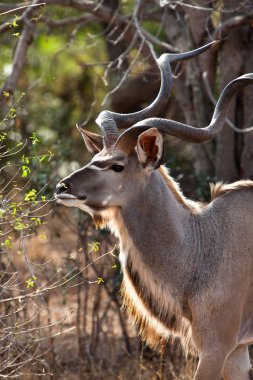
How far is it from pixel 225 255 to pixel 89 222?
2.59 m

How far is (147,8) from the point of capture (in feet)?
30.1

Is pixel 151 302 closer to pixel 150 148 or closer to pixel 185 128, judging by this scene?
pixel 150 148

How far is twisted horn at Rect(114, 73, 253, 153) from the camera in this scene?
16.8ft

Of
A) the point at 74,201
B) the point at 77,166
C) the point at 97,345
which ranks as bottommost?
the point at 97,345

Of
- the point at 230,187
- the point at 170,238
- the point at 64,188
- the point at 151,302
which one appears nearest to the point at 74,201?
the point at 64,188

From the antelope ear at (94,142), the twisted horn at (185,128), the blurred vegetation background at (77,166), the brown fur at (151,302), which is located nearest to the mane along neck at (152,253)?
the brown fur at (151,302)

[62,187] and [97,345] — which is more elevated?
[62,187]

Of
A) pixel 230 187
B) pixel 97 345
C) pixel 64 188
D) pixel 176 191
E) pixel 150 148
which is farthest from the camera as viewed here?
pixel 97 345

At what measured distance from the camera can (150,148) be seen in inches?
204

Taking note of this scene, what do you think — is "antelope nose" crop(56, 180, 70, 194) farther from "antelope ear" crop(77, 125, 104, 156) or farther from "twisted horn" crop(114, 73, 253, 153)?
"antelope ear" crop(77, 125, 104, 156)

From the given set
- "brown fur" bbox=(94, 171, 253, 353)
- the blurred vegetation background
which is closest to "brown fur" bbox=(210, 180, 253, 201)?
"brown fur" bbox=(94, 171, 253, 353)

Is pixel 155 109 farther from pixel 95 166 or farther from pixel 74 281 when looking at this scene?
pixel 74 281

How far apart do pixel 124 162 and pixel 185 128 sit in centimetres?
42

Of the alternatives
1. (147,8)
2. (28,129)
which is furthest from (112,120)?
(28,129)
